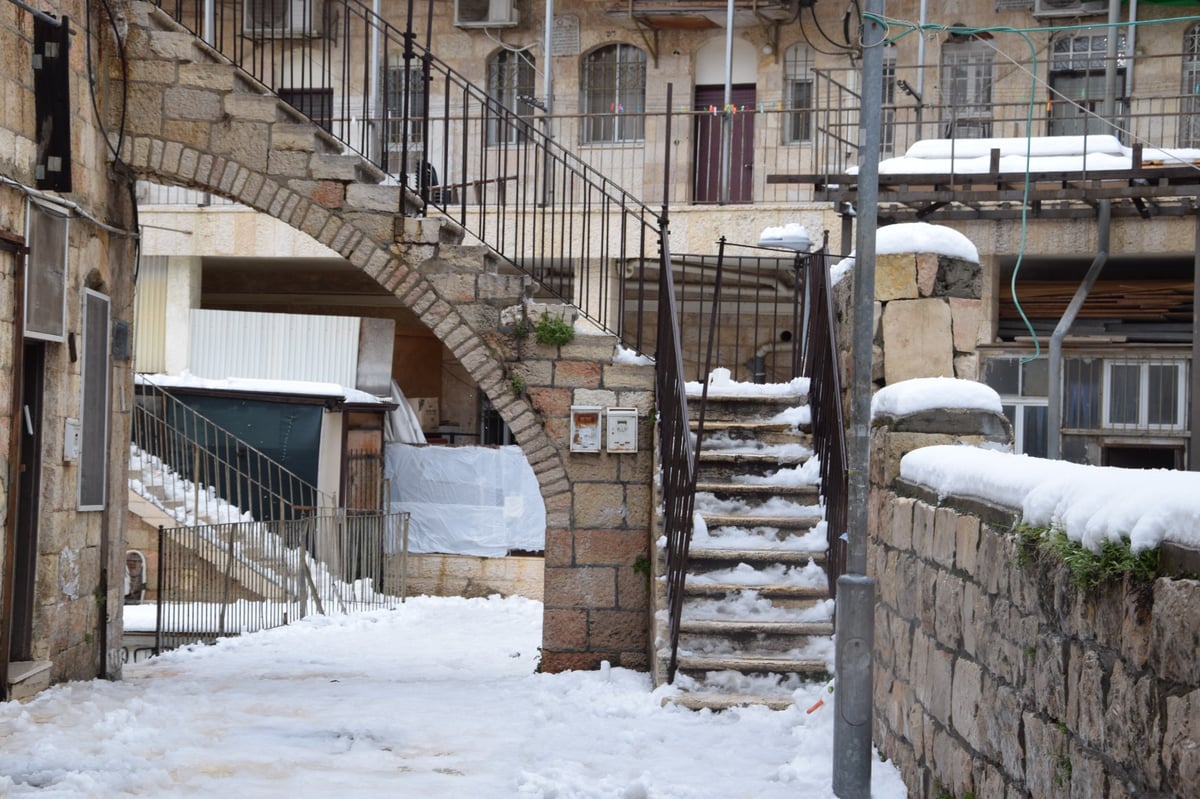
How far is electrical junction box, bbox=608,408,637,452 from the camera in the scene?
30.7 ft

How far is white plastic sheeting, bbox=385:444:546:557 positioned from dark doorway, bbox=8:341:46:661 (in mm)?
9637

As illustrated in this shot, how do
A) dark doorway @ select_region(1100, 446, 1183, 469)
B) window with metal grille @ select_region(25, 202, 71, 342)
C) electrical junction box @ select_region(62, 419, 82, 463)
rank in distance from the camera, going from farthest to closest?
dark doorway @ select_region(1100, 446, 1183, 469) < electrical junction box @ select_region(62, 419, 82, 463) < window with metal grille @ select_region(25, 202, 71, 342)

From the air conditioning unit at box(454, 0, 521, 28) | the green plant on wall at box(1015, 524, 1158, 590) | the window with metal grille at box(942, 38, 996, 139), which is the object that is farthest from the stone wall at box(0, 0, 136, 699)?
the window with metal grille at box(942, 38, 996, 139)

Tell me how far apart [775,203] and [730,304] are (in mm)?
2544

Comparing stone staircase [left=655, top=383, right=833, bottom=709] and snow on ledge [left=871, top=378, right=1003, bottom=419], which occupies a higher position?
snow on ledge [left=871, top=378, right=1003, bottom=419]

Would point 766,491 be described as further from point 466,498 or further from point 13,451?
point 466,498

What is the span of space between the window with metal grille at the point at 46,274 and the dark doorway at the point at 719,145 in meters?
11.2

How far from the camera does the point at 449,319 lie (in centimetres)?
943

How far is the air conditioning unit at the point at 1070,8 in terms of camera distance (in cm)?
1731

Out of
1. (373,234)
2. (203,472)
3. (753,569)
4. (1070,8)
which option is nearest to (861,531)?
(753,569)

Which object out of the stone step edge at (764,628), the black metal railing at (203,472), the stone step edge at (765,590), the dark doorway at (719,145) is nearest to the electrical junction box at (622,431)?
the stone step edge at (765,590)

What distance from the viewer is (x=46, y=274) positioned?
809 centimetres

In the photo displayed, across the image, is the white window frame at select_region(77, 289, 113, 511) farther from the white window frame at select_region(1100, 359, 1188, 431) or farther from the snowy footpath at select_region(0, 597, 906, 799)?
the white window frame at select_region(1100, 359, 1188, 431)

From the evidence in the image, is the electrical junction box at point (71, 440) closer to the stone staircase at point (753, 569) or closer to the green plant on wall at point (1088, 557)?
the stone staircase at point (753, 569)
